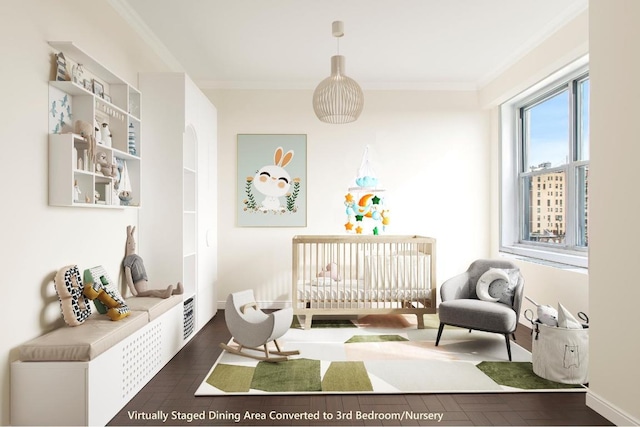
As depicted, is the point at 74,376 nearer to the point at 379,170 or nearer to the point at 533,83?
the point at 379,170

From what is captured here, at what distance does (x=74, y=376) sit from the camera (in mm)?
2043

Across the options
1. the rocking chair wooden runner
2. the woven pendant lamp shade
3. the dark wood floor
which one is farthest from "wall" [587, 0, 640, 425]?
the rocking chair wooden runner

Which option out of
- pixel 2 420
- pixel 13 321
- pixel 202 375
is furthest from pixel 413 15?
pixel 2 420

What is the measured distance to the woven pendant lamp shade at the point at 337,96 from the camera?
10.9ft

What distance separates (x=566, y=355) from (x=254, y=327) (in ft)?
6.92

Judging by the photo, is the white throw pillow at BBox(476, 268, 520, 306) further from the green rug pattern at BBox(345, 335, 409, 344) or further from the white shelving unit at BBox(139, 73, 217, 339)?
the white shelving unit at BBox(139, 73, 217, 339)

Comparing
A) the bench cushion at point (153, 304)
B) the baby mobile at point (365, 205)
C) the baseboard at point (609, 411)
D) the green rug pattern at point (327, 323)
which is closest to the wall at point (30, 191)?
the bench cushion at point (153, 304)

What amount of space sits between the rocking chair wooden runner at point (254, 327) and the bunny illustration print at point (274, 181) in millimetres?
1714

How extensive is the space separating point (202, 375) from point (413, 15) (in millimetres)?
3083

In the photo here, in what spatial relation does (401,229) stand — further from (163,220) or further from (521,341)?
(163,220)

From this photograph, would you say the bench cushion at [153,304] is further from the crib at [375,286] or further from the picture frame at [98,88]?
the picture frame at [98,88]

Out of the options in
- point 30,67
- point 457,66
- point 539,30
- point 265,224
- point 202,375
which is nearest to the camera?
point 30,67

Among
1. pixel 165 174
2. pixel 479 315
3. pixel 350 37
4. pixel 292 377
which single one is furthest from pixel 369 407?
pixel 350 37

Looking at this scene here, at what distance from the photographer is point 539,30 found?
145 inches
